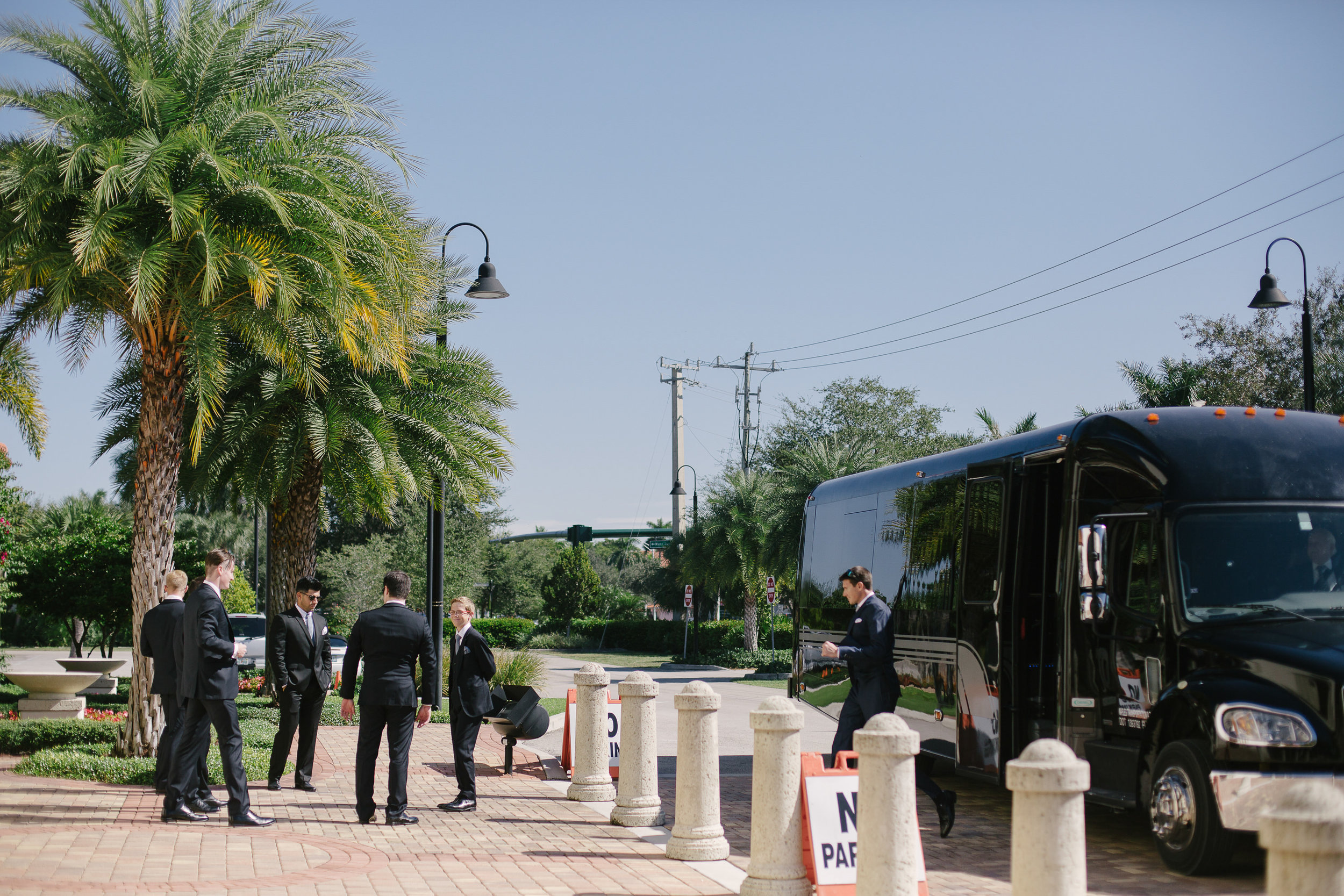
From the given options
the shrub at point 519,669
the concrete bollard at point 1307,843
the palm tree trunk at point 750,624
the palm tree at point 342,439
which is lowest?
the palm tree trunk at point 750,624

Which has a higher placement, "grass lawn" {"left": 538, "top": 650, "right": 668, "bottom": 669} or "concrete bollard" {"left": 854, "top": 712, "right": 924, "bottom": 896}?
"concrete bollard" {"left": 854, "top": 712, "right": 924, "bottom": 896}

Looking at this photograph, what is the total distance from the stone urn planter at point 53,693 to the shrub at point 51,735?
8.75ft

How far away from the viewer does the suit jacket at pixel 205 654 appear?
29.5 feet

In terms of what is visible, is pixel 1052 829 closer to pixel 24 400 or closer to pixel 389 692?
pixel 389 692

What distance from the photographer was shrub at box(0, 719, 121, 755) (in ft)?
43.3

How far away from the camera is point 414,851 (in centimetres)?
827

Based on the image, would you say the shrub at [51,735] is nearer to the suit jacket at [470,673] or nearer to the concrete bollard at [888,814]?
the suit jacket at [470,673]

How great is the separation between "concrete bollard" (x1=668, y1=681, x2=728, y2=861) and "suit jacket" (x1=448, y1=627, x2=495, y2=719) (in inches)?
93.0

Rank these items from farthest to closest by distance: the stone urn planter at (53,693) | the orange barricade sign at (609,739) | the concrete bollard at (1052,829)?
the stone urn planter at (53,693), the orange barricade sign at (609,739), the concrete bollard at (1052,829)

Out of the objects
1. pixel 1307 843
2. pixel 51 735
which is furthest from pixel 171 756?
pixel 1307 843

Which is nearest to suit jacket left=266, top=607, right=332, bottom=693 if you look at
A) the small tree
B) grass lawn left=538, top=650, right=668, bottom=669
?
grass lawn left=538, top=650, right=668, bottom=669

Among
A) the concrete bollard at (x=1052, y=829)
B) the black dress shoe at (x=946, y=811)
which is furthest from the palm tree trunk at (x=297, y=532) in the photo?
the concrete bollard at (x=1052, y=829)

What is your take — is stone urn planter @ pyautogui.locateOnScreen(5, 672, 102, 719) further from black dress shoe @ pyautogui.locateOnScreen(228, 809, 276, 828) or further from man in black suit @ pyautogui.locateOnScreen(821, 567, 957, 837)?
man in black suit @ pyautogui.locateOnScreen(821, 567, 957, 837)

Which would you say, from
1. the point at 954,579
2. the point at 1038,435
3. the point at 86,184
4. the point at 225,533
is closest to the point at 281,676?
the point at 86,184
